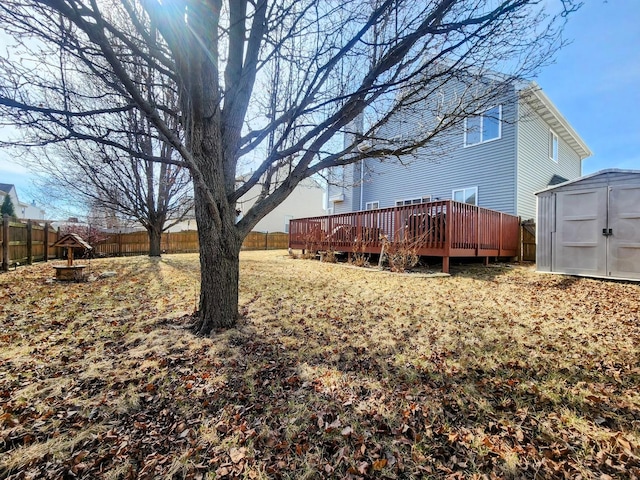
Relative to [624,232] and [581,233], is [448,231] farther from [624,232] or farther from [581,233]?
[624,232]

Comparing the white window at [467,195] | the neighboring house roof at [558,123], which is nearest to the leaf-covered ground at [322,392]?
the white window at [467,195]

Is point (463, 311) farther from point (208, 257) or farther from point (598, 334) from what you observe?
point (208, 257)

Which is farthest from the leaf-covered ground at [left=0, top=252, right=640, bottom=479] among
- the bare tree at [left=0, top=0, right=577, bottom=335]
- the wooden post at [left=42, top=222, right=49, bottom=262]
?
the wooden post at [left=42, top=222, right=49, bottom=262]

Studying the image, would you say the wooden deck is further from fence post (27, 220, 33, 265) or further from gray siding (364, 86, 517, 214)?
fence post (27, 220, 33, 265)

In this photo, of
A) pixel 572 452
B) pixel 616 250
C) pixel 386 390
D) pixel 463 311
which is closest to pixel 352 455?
pixel 386 390

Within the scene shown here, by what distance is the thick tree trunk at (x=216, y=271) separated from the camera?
3.47m

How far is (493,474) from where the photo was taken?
1.68 meters

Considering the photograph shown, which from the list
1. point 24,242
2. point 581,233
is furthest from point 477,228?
point 24,242

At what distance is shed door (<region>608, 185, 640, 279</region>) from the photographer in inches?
240

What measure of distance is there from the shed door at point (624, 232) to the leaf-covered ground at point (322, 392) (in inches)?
88.9

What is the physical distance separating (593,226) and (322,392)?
25.4ft

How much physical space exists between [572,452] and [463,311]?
270 centimetres

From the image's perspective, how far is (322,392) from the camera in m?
2.46

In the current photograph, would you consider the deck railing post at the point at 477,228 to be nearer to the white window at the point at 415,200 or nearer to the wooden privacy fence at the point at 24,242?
the white window at the point at 415,200
